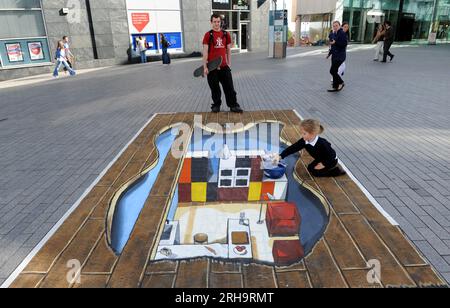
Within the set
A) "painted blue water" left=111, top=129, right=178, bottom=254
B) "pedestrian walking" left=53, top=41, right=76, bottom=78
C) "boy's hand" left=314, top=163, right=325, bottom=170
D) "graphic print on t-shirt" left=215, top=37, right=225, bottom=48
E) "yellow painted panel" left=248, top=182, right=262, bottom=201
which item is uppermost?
"graphic print on t-shirt" left=215, top=37, right=225, bottom=48

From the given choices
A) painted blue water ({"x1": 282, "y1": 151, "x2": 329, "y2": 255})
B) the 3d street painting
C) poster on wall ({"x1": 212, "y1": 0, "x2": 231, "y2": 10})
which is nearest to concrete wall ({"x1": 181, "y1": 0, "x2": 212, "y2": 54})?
poster on wall ({"x1": 212, "y1": 0, "x2": 231, "y2": 10})

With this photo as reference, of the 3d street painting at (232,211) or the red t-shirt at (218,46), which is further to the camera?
the red t-shirt at (218,46)

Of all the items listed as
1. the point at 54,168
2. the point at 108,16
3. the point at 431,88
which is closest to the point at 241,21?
the point at 108,16

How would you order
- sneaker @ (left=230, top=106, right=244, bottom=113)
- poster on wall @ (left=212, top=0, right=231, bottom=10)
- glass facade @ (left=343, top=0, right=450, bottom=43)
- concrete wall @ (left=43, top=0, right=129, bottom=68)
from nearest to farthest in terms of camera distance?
sneaker @ (left=230, top=106, right=244, bottom=113)
concrete wall @ (left=43, top=0, right=129, bottom=68)
poster on wall @ (left=212, top=0, right=231, bottom=10)
glass facade @ (left=343, top=0, right=450, bottom=43)

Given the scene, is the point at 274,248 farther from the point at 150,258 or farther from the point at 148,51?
the point at 148,51

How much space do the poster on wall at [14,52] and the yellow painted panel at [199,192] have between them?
54.0 feet

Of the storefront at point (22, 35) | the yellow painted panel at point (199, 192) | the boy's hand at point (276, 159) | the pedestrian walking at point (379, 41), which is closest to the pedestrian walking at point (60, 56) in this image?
the storefront at point (22, 35)

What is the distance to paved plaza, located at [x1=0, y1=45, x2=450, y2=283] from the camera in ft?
11.7

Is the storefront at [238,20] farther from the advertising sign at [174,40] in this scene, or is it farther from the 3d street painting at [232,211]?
the 3d street painting at [232,211]

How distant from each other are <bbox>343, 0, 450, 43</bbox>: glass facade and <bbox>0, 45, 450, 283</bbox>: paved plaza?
2047cm

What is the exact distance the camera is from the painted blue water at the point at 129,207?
320 cm

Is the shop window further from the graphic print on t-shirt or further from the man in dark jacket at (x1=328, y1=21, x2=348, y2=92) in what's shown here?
the man in dark jacket at (x1=328, y1=21, x2=348, y2=92)

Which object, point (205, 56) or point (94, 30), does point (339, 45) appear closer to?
point (205, 56)

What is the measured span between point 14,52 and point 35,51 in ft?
3.21
